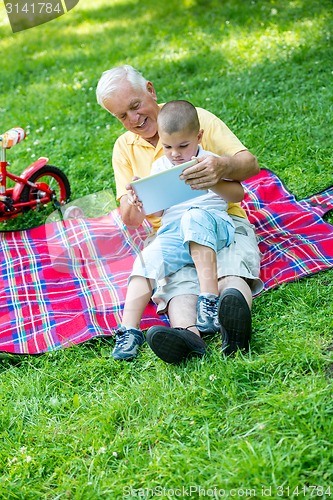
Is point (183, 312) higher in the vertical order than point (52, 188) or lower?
higher

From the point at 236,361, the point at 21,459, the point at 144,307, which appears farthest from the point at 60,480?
the point at 144,307

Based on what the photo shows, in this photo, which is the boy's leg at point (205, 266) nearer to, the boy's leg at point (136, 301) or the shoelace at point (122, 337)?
the boy's leg at point (136, 301)

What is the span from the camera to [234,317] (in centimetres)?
268

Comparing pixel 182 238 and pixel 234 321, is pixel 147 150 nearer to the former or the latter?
pixel 182 238

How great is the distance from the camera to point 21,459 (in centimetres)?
246

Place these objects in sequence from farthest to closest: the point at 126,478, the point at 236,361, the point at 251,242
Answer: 1. the point at 251,242
2. the point at 236,361
3. the point at 126,478

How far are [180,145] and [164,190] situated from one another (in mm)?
226

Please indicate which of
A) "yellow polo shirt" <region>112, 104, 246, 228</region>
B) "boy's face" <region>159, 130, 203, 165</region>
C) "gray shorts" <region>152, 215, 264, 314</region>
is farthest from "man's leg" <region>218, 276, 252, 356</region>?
"yellow polo shirt" <region>112, 104, 246, 228</region>

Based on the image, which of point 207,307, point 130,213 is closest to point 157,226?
point 130,213

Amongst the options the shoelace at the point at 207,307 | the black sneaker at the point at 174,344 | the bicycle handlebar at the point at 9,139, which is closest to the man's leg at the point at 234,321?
the black sneaker at the point at 174,344

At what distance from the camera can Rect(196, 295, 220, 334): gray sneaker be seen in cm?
294

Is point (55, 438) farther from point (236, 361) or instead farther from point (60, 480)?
point (236, 361)

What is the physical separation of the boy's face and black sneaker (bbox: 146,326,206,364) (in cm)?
83

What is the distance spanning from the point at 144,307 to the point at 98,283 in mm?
673
